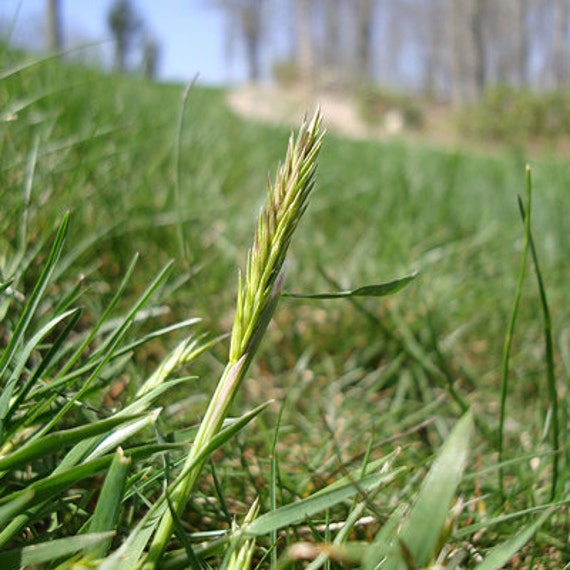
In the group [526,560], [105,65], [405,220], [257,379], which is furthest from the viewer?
[105,65]

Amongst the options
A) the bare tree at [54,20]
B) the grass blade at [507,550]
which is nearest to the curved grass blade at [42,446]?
the grass blade at [507,550]

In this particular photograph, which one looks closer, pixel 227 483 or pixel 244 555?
pixel 244 555

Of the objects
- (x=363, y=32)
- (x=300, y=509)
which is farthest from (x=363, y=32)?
(x=300, y=509)

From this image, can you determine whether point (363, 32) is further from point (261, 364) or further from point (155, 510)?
point (155, 510)

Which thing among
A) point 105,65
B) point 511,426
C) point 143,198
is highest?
point 105,65

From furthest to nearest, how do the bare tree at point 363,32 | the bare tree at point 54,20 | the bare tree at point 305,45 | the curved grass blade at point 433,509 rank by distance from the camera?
1. the bare tree at point 363,32
2. the bare tree at point 305,45
3. the bare tree at point 54,20
4. the curved grass blade at point 433,509

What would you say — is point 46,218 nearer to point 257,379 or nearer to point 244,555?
point 257,379

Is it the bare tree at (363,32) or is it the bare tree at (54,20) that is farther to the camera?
the bare tree at (363,32)

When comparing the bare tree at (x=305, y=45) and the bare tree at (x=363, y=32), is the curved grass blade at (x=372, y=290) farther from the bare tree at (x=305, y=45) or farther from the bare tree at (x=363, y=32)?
the bare tree at (x=363, y=32)

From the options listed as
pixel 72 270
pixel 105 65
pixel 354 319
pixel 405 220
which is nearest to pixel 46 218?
pixel 72 270
